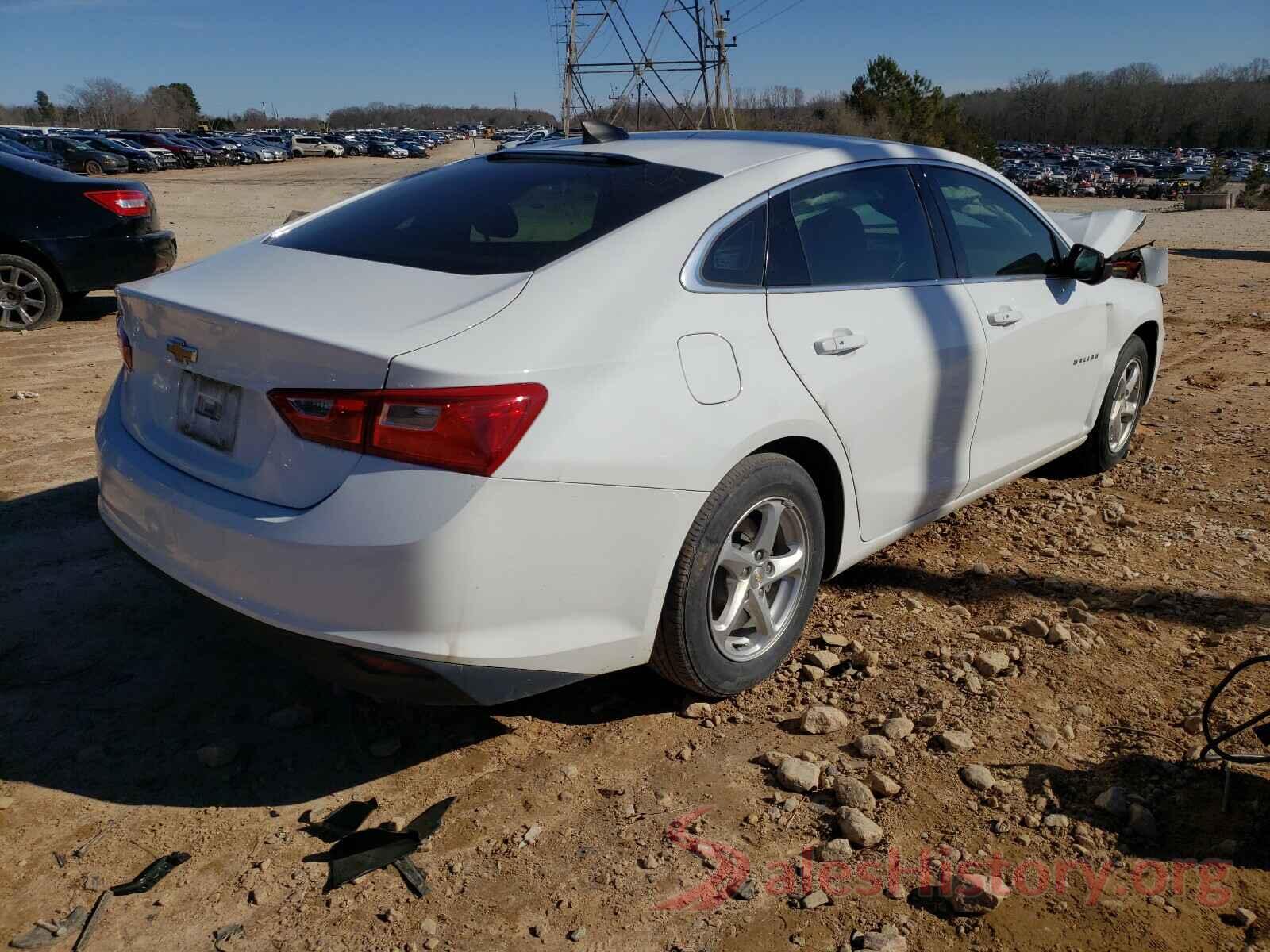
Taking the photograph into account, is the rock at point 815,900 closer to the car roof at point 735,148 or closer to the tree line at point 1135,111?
the car roof at point 735,148

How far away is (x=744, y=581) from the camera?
3.05 m

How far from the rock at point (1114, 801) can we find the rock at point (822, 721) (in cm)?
71

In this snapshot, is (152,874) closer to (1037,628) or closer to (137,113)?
(1037,628)

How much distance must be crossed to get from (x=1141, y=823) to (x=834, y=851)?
0.78 meters

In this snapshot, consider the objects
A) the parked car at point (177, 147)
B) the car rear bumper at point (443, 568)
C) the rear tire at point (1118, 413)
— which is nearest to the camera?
the car rear bumper at point (443, 568)

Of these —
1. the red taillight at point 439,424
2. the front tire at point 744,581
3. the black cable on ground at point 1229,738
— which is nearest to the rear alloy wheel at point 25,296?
the red taillight at point 439,424

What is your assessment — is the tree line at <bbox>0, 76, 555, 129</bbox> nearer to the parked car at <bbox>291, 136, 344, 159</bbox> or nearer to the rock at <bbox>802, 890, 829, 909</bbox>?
the parked car at <bbox>291, 136, 344, 159</bbox>

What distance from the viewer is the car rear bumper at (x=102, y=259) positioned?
8500mm

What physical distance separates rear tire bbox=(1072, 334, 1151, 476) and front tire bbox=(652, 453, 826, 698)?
2425 mm

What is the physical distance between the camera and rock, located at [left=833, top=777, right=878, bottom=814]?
268 centimetres

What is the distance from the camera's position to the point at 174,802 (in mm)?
2760

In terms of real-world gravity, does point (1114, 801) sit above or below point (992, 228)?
below

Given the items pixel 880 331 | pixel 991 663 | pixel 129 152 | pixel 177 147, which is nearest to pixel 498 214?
pixel 880 331

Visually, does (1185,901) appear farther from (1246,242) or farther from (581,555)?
(1246,242)
